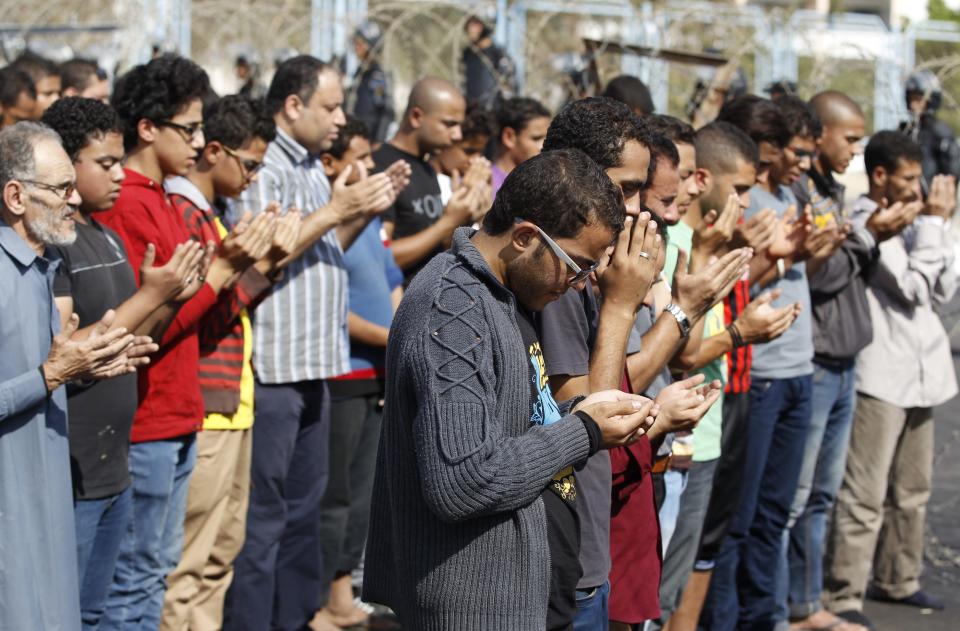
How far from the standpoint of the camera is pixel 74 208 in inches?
161

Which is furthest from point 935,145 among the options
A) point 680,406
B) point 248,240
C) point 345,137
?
point 680,406

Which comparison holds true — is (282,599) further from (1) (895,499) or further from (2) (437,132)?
(1) (895,499)

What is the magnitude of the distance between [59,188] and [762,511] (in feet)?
11.0

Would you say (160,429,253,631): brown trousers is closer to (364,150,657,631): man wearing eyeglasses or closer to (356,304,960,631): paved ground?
(356,304,960,631): paved ground

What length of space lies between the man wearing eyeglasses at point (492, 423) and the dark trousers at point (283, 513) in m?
2.08

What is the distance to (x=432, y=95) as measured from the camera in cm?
673

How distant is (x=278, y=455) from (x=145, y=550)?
2.60 feet

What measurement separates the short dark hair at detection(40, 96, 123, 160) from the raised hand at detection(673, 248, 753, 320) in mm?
1900

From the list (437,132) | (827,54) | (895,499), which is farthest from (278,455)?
(827,54)

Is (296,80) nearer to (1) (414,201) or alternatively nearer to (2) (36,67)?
(1) (414,201)

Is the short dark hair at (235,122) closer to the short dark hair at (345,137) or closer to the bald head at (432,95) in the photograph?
the short dark hair at (345,137)

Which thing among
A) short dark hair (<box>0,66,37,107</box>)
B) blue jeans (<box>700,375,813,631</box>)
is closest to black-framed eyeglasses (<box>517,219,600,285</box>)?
blue jeans (<box>700,375,813,631</box>)

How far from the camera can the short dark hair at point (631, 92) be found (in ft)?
22.5

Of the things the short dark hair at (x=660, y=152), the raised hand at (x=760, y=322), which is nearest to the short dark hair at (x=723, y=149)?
the raised hand at (x=760, y=322)
